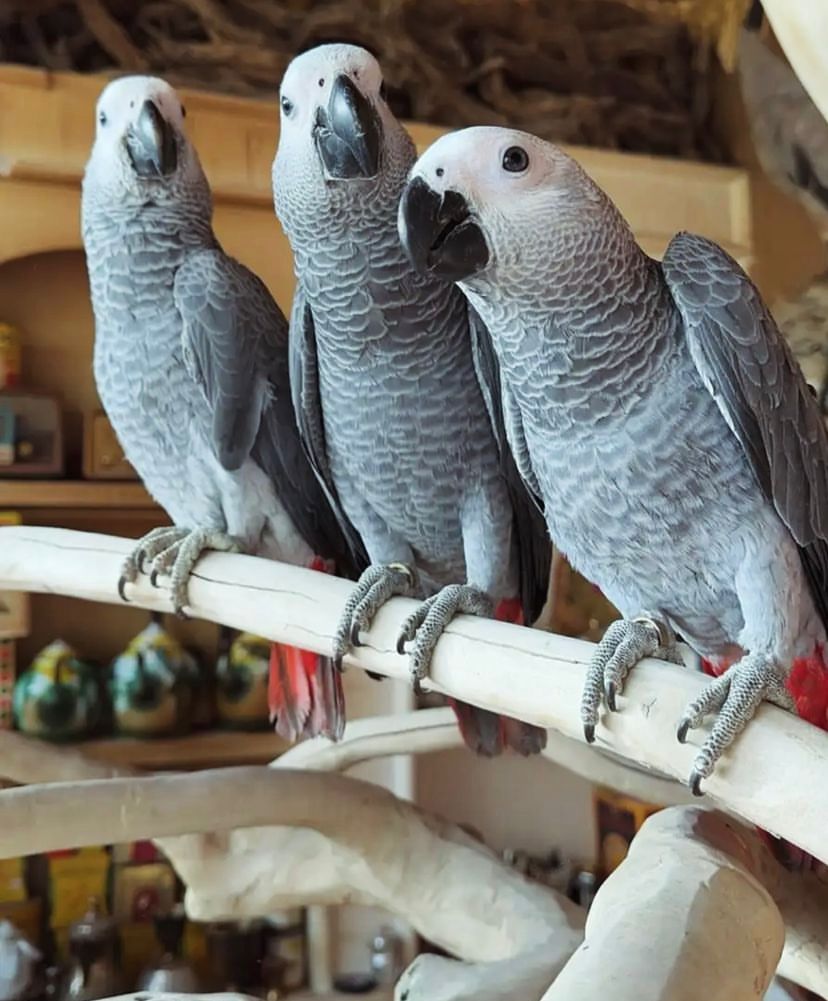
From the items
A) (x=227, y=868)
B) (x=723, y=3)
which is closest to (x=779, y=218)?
(x=723, y=3)

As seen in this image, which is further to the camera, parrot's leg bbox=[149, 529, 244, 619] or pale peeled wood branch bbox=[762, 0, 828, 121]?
parrot's leg bbox=[149, 529, 244, 619]

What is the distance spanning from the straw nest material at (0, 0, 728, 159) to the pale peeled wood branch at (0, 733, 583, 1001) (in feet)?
4.05

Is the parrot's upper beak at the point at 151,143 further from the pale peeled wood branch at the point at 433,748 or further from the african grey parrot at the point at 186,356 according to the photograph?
the pale peeled wood branch at the point at 433,748

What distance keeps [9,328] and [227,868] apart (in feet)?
3.37

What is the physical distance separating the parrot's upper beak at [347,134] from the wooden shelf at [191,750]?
118cm

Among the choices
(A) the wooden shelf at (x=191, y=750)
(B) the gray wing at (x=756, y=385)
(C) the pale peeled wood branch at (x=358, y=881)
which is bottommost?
(A) the wooden shelf at (x=191, y=750)

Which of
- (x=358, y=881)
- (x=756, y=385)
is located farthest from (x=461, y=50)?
(x=358, y=881)

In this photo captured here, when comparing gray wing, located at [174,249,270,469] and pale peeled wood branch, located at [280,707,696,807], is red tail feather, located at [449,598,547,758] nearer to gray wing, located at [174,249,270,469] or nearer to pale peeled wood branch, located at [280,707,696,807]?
pale peeled wood branch, located at [280,707,696,807]

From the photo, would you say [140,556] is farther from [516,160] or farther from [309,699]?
[516,160]

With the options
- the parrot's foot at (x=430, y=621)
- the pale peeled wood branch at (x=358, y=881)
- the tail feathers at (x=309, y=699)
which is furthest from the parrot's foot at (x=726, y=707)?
the tail feathers at (x=309, y=699)

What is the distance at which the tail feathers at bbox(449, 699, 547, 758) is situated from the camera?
1.00 meters

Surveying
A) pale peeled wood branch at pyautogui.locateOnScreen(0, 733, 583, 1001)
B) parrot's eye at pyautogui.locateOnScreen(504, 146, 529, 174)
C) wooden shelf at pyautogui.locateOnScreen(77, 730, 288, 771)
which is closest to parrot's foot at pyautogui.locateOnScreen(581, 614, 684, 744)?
pale peeled wood branch at pyautogui.locateOnScreen(0, 733, 583, 1001)

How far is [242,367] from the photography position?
102cm

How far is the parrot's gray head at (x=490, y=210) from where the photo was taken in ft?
2.41
